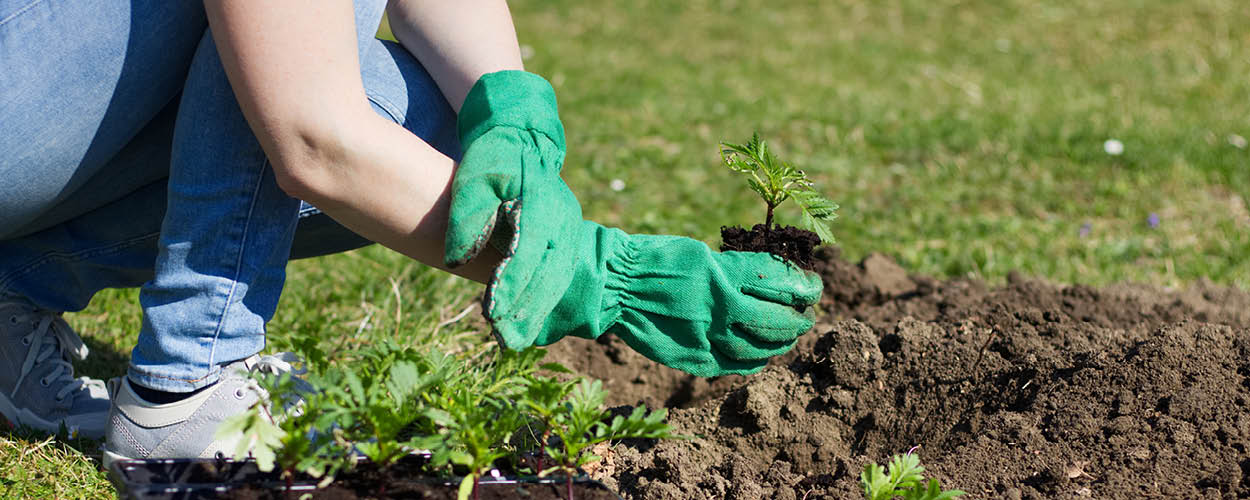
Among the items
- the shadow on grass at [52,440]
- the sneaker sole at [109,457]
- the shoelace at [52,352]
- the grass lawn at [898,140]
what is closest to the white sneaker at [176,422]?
the sneaker sole at [109,457]

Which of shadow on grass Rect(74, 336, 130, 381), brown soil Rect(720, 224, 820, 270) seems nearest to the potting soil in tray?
brown soil Rect(720, 224, 820, 270)

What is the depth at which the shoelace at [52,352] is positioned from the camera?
85.0 inches

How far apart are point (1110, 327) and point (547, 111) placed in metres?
1.60

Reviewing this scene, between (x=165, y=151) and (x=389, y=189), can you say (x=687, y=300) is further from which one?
(x=165, y=151)

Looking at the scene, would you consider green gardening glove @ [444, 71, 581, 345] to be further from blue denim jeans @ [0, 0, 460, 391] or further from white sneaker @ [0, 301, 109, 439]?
white sneaker @ [0, 301, 109, 439]

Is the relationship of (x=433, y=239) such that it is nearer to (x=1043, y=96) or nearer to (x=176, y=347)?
(x=176, y=347)

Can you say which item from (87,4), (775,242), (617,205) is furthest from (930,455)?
(617,205)

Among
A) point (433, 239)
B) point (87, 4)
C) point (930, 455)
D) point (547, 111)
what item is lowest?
point (930, 455)

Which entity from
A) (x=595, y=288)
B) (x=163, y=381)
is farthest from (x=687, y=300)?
(x=163, y=381)

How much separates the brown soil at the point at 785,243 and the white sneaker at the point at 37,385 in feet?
4.62

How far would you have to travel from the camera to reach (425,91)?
2037 mm

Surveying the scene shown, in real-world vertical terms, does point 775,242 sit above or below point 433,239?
below

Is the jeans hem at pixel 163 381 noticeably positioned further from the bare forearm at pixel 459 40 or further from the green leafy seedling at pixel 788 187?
the green leafy seedling at pixel 788 187

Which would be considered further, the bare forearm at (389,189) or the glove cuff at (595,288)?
the glove cuff at (595,288)
